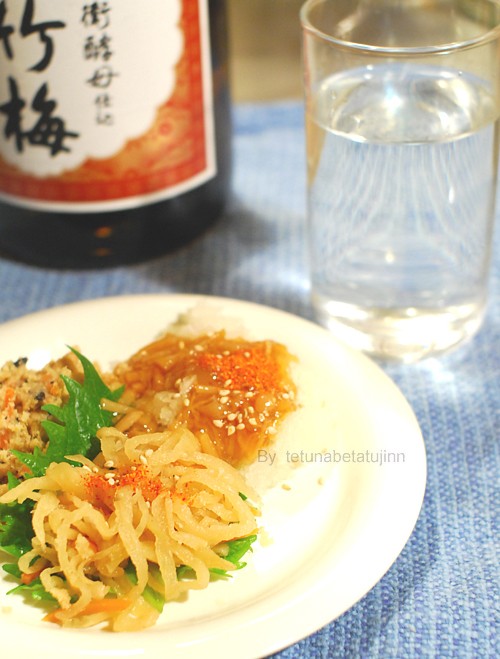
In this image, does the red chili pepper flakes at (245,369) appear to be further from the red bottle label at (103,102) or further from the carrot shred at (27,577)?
the red bottle label at (103,102)

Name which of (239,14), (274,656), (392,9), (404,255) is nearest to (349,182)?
(404,255)

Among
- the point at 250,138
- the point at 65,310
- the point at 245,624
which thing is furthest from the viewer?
the point at 250,138

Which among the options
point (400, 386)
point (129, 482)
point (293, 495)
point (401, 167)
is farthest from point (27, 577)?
point (401, 167)

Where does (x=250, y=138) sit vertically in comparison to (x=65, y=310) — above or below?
below

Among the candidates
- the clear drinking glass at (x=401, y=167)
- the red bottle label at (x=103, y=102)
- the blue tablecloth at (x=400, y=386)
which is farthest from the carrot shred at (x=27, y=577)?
the red bottle label at (x=103, y=102)

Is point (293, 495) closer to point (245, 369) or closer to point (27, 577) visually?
point (245, 369)

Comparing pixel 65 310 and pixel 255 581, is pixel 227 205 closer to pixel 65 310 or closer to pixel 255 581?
pixel 65 310
